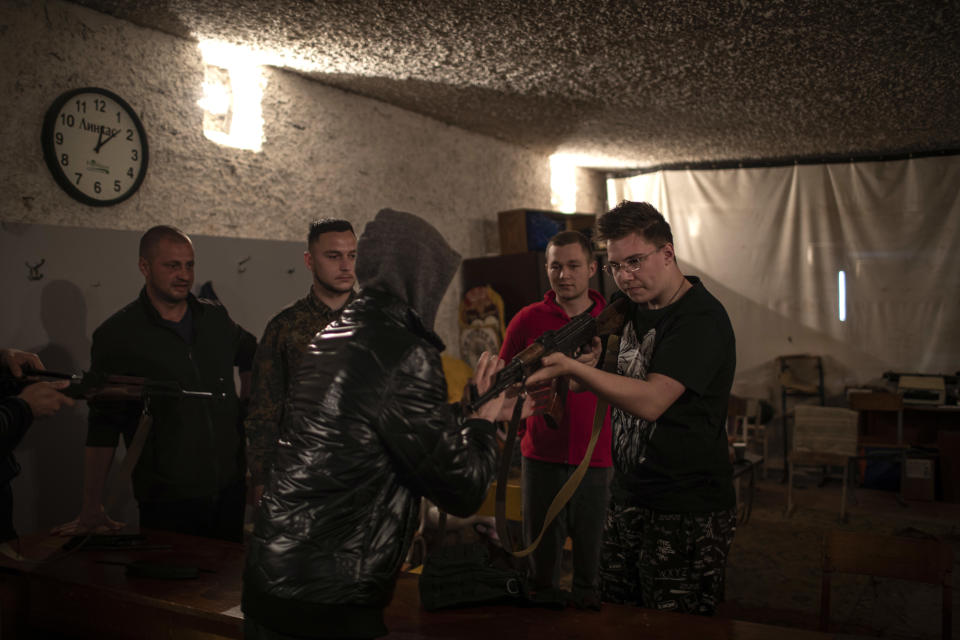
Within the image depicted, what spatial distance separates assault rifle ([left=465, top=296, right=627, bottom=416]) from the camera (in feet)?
5.48

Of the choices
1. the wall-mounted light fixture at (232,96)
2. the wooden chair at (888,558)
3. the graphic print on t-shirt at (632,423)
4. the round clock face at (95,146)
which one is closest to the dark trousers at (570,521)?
the graphic print on t-shirt at (632,423)

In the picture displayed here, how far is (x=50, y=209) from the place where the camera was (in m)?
2.90

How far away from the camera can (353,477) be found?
137cm

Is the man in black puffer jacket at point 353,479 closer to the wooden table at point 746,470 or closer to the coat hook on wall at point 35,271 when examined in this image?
the coat hook on wall at point 35,271

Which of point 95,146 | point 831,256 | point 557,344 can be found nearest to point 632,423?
point 557,344

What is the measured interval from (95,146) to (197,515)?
1672 mm

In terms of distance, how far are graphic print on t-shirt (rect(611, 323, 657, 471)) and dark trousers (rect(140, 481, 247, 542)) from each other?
1.62 m

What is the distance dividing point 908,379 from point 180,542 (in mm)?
6261

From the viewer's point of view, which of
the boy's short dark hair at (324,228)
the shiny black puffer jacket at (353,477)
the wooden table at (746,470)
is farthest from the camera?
the wooden table at (746,470)

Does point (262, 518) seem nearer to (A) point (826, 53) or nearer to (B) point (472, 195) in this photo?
(A) point (826, 53)

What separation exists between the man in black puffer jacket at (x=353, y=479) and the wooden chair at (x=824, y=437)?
15.9 ft

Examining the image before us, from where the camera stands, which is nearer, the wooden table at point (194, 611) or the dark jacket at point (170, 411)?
the wooden table at point (194, 611)

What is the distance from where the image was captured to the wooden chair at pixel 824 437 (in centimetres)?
539

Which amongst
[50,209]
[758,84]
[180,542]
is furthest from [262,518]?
[758,84]
